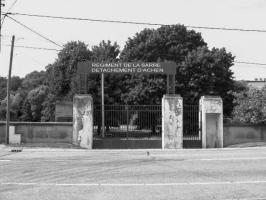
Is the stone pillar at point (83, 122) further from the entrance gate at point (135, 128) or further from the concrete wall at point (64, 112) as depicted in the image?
the concrete wall at point (64, 112)

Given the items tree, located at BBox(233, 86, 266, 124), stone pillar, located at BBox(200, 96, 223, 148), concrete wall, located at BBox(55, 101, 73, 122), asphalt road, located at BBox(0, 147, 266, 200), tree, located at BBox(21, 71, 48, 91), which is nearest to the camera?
asphalt road, located at BBox(0, 147, 266, 200)

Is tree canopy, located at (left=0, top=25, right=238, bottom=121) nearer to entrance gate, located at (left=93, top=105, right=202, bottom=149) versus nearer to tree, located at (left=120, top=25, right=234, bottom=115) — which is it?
tree, located at (left=120, top=25, right=234, bottom=115)

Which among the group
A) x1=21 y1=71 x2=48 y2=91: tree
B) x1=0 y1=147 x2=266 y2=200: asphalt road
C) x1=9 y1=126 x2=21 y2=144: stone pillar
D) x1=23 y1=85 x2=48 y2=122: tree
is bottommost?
x1=0 y1=147 x2=266 y2=200: asphalt road

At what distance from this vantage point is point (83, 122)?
26625mm

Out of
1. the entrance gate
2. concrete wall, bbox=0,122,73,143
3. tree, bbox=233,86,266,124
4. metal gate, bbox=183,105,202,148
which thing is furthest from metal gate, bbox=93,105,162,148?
tree, bbox=233,86,266,124

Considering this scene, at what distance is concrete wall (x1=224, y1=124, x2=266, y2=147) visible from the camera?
2791 centimetres

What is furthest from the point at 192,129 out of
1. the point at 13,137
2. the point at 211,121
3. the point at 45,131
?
the point at 13,137

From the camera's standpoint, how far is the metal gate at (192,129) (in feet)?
89.6

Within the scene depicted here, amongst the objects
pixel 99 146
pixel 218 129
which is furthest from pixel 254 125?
pixel 99 146

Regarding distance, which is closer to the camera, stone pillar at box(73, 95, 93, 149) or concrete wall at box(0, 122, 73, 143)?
stone pillar at box(73, 95, 93, 149)

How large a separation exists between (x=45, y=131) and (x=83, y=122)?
2.38 meters

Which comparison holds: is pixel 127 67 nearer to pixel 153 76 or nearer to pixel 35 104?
pixel 153 76

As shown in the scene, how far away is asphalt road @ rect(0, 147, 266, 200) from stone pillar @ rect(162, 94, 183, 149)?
1061 cm

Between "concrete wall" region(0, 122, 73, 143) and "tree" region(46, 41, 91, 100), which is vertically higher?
"tree" region(46, 41, 91, 100)
